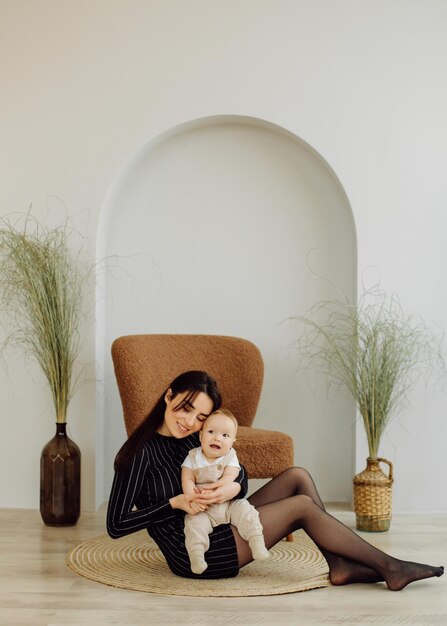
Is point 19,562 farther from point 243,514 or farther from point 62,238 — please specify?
point 62,238

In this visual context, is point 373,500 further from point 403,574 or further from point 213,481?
point 213,481

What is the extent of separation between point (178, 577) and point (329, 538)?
61 cm

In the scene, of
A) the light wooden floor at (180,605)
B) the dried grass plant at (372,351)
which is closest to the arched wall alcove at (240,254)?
the dried grass plant at (372,351)

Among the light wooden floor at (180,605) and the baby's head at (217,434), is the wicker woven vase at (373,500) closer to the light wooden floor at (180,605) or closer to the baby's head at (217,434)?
the light wooden floor at (180,605)

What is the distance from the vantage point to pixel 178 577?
3.25 meters

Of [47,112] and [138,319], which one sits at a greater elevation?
[47,112]

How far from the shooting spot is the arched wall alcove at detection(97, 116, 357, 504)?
4.91 metres

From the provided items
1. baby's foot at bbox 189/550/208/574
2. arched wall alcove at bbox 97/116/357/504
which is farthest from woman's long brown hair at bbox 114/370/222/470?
arched wall alcove at bbox 97/116/357/504

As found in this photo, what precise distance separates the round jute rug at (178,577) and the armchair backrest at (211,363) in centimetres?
82

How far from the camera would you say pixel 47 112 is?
15.4 feet

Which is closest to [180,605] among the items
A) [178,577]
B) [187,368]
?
[178,577]

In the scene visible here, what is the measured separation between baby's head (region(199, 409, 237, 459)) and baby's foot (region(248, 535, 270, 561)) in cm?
32

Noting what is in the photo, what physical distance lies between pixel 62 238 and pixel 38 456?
119cm

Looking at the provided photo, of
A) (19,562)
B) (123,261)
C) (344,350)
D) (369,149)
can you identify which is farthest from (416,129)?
(19,562)
